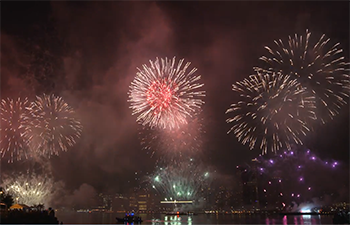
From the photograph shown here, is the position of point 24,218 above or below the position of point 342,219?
above

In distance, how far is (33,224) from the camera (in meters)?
42.5

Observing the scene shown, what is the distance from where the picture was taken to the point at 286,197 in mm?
126500

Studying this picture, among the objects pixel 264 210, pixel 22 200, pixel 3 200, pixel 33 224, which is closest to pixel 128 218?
pixel 22 200

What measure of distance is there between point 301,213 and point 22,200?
94106mm

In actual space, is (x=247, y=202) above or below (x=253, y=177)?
below

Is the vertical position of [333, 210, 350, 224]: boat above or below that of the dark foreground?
below

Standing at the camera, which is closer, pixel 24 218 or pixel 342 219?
pixel 24 218

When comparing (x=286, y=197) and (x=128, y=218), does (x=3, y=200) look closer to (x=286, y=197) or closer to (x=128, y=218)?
(x=128, y=218)

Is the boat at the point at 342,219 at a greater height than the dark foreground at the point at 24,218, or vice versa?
the dark foreground at the point at 24,218

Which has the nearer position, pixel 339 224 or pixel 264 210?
pixel 339 224

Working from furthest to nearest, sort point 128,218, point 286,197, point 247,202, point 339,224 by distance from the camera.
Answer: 1. point 247,202
2. point 286,197
3. point 128,218
4. point 339,224

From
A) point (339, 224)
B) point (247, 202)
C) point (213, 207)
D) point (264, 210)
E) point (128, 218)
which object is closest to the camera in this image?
point (339, 224)

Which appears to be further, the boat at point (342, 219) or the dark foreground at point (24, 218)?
the boat at point (342, 219)

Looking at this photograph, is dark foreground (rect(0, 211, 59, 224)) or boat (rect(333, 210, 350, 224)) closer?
dark foreground (rect(0, 211, 59, 224))
